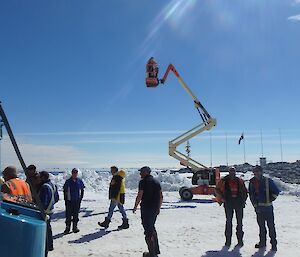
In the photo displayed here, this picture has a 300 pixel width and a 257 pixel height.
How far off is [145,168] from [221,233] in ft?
12.0

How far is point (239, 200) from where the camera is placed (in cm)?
873

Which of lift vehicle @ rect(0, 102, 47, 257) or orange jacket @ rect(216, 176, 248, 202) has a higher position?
orange jacket @ rect(216, 176, 248, 202)

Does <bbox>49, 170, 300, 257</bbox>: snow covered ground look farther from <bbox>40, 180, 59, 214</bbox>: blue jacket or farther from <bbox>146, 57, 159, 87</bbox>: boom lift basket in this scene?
<bbox>146, 57, 159, 87</bbox>: boom lift basket

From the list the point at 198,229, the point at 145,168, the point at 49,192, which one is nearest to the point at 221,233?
the point at 198,229

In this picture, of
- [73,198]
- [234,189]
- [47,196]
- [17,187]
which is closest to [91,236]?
[73,198]

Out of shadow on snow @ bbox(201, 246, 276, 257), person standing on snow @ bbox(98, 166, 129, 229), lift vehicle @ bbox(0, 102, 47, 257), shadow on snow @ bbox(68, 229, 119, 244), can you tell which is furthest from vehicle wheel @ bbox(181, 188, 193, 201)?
lift vehicle @ bbox(0, 102, 47, 257)

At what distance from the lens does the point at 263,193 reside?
845cm

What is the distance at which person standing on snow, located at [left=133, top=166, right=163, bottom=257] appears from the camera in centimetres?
752

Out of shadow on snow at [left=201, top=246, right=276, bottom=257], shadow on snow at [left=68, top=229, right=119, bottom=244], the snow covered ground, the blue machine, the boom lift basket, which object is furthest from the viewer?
the boom lift basket

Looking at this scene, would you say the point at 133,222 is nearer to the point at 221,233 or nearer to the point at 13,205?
the point at 221,233

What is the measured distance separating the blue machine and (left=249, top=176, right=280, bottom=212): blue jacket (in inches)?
228

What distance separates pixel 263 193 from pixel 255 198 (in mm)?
214

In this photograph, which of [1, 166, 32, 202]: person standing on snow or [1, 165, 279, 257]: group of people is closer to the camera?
[1, 166, 32, 202]: person standing on snow

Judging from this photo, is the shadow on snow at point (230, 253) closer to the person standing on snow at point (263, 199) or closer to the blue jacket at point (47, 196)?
the person standing on snow at point (263, 199)
